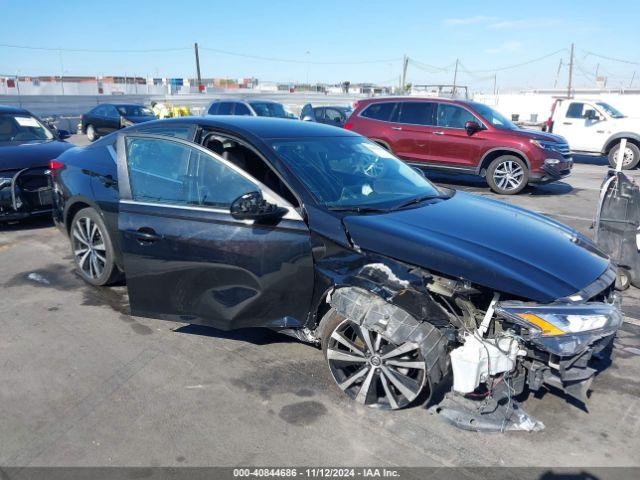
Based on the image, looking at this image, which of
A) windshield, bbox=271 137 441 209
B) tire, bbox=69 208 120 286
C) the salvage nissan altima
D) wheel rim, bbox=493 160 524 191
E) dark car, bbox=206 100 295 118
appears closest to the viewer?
the salvage nissan altima

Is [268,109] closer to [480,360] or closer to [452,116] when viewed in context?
[452,116]

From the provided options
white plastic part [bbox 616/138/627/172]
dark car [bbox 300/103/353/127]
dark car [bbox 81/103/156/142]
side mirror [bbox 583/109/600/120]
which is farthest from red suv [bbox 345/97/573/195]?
dark car [bbox 81/103/156/142]

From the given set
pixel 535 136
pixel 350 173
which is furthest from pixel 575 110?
pixel 350 173

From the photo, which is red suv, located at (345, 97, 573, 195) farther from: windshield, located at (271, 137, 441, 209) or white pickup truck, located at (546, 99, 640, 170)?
windshield, located at (271, 137, 441, 209)

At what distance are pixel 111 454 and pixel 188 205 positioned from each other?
169cm

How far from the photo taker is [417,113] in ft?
37.2

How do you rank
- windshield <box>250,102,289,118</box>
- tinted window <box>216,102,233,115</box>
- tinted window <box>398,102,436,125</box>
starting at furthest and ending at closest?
windshield <box>250,102,289,118</box>, tinted window <box>216,102,233,115</box>, tinted window <box>398,102,436,125</box>

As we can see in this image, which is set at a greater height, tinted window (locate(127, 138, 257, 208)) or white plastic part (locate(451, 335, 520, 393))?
tinted window (locate(127, 138, 257, 208))

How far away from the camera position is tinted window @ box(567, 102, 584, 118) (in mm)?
15438

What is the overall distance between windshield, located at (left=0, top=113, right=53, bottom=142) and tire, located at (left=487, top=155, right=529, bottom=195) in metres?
8.18

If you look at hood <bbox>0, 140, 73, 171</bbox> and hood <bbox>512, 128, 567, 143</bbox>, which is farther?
hood <bbox>512, 128, 567, 143</bbox>

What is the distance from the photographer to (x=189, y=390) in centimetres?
336

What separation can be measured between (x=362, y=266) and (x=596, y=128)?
14.7 metres

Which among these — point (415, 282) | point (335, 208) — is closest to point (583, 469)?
point (415, 282)
